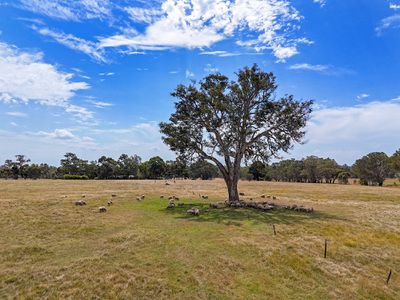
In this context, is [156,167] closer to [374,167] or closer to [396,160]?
[374,167]

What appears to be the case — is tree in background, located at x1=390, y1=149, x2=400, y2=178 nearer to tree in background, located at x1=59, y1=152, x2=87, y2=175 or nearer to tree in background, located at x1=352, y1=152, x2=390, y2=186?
tree in background, located at x1=352, y1=152, x2=390, y2=186

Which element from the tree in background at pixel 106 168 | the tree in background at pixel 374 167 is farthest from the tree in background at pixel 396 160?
the tree in background at pixel 106 168

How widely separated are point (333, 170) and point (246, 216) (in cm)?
9589

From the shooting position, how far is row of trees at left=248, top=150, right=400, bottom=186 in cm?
9163

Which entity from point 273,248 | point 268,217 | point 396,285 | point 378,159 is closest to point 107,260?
point 273,248

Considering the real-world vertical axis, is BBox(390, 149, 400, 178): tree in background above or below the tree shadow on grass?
above

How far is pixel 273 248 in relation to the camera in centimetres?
1755

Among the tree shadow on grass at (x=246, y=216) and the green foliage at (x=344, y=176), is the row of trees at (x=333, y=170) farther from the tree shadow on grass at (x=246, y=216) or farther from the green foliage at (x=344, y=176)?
the tree shadow on grass at (x=246, y=216)

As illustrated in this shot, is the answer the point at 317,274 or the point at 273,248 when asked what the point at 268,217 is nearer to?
the point at 273,248

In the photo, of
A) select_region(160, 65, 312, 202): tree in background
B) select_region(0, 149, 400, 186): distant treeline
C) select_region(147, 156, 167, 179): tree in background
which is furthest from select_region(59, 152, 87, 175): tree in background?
select_region(160, 65, 312, 202): tree in background

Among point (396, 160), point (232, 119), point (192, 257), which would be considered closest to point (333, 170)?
point (396, 160)

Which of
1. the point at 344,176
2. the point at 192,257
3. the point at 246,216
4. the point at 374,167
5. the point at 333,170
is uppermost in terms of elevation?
the point at 374,167

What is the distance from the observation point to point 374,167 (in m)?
93.4

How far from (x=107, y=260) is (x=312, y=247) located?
12.8m
